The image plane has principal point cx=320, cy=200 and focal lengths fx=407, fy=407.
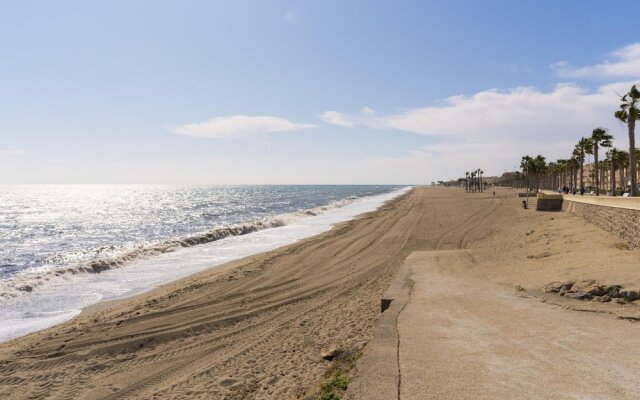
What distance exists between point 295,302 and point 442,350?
740 cm

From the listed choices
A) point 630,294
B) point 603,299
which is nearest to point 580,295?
point 603,299

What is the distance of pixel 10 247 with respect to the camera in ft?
111

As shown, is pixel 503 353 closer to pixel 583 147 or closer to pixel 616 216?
pixel 616 216

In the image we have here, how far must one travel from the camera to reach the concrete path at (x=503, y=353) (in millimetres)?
5668

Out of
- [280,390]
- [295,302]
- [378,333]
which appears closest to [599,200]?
[295,302]

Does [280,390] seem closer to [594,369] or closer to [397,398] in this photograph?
[397,398]

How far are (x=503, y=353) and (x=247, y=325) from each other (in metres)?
7.14

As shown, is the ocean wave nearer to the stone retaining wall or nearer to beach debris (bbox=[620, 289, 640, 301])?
beach debris (bbox=[620, 289, 640, 301])

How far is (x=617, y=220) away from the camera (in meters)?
19.8

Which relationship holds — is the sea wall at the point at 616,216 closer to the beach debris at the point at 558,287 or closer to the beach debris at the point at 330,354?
the beach debris at the point at 558,287

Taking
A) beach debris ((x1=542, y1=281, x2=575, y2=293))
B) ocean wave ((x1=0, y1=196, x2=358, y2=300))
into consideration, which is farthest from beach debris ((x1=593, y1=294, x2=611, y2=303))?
ocean wave ((x1=0, y1=196, x2=358, y2=300))

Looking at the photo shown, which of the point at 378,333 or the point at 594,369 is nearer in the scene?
the point at 594,369

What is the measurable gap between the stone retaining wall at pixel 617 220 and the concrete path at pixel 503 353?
9390mm

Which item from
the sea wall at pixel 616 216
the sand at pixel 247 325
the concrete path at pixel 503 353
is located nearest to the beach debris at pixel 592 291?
the sand at pixel 247 325
